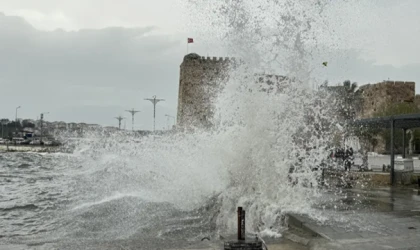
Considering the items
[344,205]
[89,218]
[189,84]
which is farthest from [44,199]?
[189,84]

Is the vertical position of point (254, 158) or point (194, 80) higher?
point (194, 80)

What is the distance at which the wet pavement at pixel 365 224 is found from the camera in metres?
6.15

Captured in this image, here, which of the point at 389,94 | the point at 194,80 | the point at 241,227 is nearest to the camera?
the point at 241,227

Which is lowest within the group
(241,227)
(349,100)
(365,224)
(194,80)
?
(365,224)

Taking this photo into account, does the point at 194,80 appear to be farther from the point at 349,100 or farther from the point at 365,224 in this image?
the point at 365,224

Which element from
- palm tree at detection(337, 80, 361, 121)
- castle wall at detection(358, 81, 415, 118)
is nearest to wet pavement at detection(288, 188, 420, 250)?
castle wall at detection(358, 81, 415, 118)

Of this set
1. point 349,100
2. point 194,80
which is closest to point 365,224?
point 194,80

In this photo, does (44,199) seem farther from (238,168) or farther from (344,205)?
(344,205)

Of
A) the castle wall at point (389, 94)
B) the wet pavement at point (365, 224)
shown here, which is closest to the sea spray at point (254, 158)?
the wet pavement at point (365, 224)

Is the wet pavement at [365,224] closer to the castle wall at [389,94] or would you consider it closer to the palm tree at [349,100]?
the castle wall at [389,94]

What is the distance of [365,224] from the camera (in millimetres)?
7410

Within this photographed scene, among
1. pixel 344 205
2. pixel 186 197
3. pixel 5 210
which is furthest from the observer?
pixel 5 210

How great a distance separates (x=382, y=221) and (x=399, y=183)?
793 centimetres

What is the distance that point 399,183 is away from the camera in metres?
14.9
